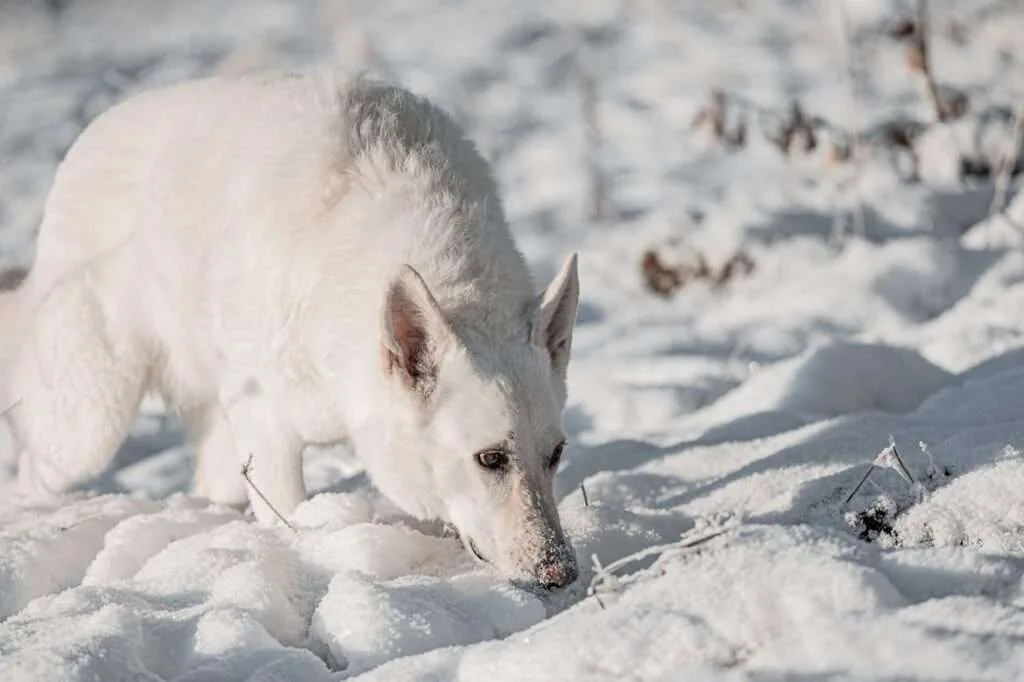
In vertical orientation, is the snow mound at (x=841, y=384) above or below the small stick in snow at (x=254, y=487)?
below

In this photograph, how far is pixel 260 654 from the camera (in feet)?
9.13

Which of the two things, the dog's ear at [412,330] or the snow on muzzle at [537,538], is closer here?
the snow on muzzle at [537,538]

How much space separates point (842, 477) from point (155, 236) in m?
2.74

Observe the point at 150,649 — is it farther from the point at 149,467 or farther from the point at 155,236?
the point at 149,467

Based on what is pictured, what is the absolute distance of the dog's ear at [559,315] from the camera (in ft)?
12.4

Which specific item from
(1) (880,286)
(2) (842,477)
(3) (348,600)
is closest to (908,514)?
(2) (842,477)

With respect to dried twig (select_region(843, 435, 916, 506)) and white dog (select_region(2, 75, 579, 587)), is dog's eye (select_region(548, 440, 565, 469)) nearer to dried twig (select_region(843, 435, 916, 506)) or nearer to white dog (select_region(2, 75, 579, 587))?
white dog (select_region(2, 75, 579, 587))

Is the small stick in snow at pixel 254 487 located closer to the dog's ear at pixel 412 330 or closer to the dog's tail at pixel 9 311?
the dog's ear at pixel 412 330

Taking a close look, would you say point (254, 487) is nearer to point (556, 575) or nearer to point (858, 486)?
point (556, 575)

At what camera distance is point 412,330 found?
367cm

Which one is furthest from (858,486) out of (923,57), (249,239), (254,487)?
(923,57)

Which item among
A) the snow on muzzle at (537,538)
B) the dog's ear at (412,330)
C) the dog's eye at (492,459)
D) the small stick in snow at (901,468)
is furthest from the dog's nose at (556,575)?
the small stick in snow at (901,468)

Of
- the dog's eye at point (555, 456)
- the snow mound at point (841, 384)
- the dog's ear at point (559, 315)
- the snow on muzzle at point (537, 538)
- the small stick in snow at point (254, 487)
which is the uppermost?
the dog's ear at point (559, 315)

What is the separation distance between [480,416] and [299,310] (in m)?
0.87
